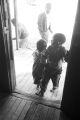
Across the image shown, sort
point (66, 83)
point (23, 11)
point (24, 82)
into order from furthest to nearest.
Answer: point (23, 11) → point (24, 82) → point (66, 83)

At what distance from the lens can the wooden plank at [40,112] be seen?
2.00 m

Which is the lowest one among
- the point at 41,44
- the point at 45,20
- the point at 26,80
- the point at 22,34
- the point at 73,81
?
the point at 26,80

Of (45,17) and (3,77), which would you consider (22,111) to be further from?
(45,17)

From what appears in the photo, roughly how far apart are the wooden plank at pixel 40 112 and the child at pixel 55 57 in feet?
1.26

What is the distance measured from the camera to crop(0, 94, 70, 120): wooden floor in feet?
6.54

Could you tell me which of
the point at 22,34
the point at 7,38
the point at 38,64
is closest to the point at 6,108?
the point at 38,64

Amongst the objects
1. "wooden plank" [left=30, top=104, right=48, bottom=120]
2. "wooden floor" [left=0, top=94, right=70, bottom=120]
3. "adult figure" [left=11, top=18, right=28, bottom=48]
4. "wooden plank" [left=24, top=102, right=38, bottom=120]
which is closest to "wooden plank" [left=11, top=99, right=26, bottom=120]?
"wooden floor" [left=0, top=94, right=70, bottom=120]

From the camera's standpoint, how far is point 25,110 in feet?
6.91

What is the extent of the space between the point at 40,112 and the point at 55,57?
2.80 feet

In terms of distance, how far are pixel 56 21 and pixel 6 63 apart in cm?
424

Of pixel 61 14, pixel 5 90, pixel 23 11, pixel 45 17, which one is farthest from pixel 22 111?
pixel 61 14

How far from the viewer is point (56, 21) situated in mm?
5891

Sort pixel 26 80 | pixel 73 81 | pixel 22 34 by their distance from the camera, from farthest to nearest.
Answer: pixel 22 34 < pixel 26 80 < pixel 73 81

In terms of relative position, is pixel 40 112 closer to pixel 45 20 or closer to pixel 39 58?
pixel 39 58
